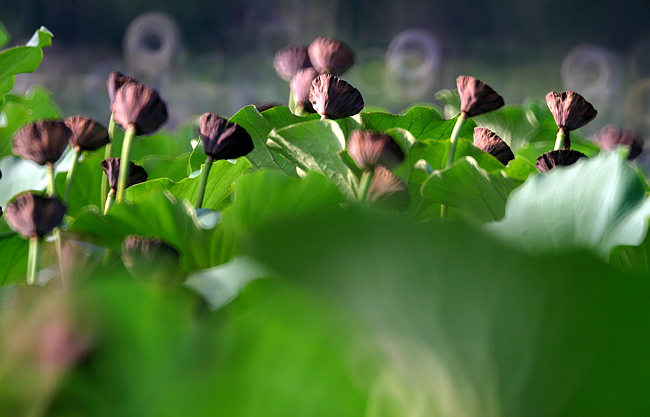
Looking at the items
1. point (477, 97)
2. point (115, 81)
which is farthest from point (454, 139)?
point (115, 81)

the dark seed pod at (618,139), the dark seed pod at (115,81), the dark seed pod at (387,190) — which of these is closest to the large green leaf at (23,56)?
the dark seed pod at (115,81)

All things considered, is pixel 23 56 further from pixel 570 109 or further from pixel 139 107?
pixel 570 109

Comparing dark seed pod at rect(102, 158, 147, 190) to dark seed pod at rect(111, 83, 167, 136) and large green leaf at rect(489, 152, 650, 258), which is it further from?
large green leaf at rect(489, 152, 650, 258)

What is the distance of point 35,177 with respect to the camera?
0.24m

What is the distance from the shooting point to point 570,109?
0.22 m

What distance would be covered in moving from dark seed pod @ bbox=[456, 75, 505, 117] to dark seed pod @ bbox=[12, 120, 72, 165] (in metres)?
0.13

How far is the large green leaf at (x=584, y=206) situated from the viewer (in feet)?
0.47

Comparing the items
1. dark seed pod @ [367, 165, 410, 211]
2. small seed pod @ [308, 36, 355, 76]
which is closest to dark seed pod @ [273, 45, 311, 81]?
small seed pod @ [308, 36, 355, 76]

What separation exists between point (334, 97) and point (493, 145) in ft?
0.22

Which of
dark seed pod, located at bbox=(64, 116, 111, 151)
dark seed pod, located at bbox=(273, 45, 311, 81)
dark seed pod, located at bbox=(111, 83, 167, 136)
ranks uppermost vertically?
dark seed pod, located at bbox=(273, 45, 311, 81)

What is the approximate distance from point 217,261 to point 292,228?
0.08 meters

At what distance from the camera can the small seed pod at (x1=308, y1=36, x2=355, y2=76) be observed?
0.82 ft

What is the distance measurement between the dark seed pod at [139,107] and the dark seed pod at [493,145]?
0.11m

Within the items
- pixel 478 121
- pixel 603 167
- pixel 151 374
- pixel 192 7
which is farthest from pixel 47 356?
pixel 192 7
